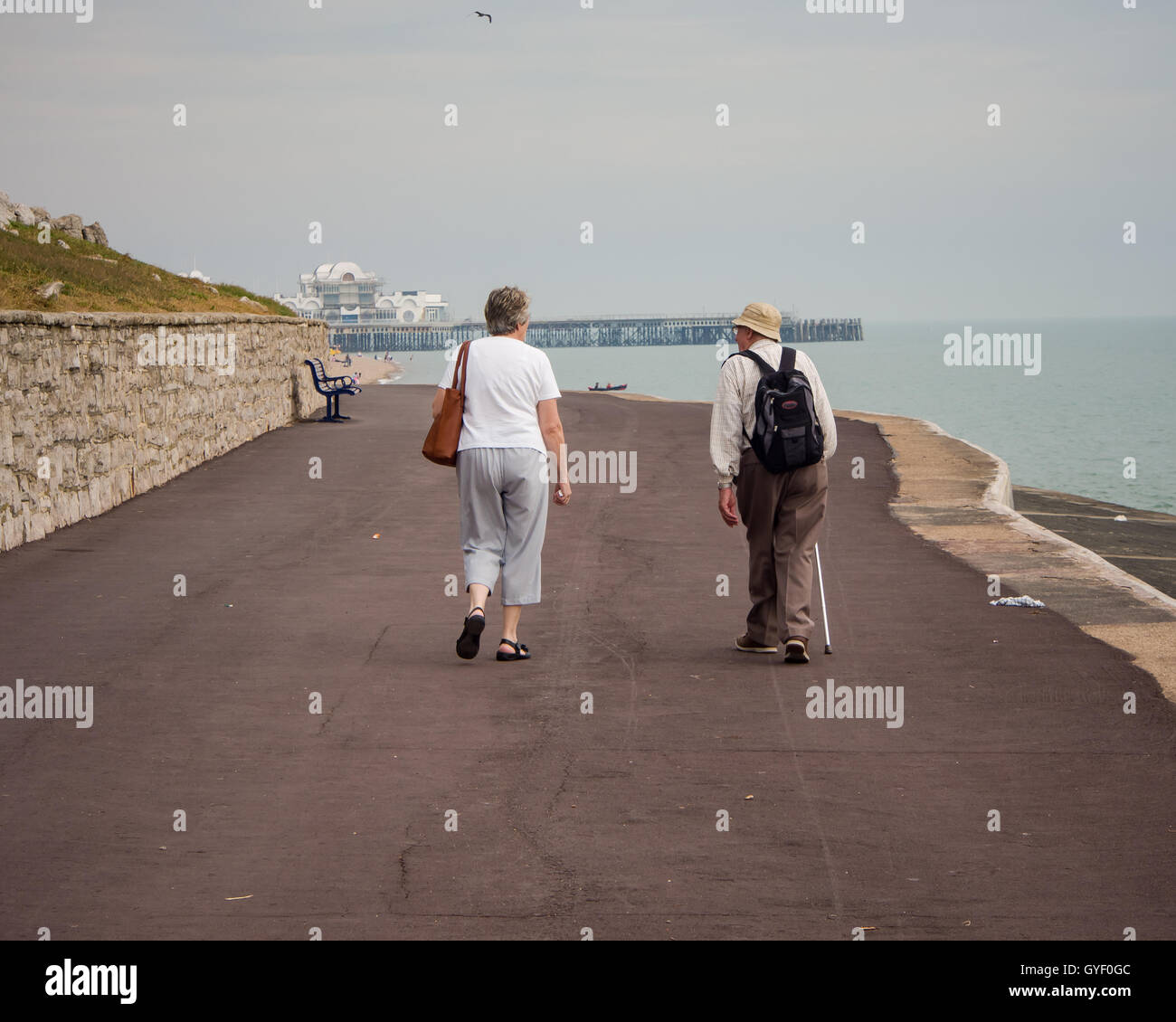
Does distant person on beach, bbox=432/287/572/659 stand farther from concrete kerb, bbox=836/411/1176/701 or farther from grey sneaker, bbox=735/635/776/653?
concrete kerb, bbox=836/411/1176/701

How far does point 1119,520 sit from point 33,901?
85.6 ft

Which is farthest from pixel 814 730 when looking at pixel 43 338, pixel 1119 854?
pixel 43 338

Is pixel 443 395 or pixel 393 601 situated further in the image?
pixel 393 601

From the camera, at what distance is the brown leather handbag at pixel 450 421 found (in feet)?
25.2

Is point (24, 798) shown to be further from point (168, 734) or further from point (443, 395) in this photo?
point (443, 395)

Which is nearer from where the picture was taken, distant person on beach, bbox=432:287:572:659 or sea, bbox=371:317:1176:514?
distant person on beach, bbox=432:287:572:659

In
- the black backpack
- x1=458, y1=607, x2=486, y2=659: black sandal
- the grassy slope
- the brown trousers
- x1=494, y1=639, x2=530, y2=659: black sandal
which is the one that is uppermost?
the grassy slope

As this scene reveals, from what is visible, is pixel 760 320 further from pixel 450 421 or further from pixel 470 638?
pixel 470 638

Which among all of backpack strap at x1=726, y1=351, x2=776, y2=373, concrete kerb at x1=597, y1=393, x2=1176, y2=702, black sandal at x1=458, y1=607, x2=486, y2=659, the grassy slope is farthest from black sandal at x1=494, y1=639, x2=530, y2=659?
the grassy slope

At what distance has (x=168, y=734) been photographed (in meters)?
6.34

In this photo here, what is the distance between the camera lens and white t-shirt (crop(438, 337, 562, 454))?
7.68 metres

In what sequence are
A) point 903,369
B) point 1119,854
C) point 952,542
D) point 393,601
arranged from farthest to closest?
point 903,369 < point 952,542 < point 393,601 < point 1119,854

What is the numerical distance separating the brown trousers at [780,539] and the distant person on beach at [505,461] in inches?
42.6

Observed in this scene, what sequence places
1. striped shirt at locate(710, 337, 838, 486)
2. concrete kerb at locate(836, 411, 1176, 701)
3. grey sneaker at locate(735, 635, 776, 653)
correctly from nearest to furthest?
striped shirt at locate(710, 337, 838, 486) < grey sneaker at locate(735, 635, 776, 653) < concrete kerb at locate(836, 411, 1176, 701)
